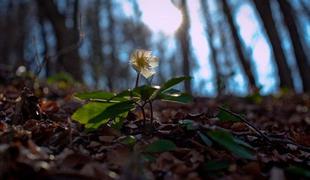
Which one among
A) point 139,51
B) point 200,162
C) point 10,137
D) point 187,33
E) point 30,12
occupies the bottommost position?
point 200,162

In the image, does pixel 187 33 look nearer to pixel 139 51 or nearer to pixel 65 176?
pixel 139 51

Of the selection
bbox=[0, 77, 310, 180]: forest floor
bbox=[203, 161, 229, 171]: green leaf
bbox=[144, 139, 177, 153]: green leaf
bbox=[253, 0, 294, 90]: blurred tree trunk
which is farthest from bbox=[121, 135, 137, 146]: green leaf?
bbox=[253, 0, 294, 90]: blurred tree trunk

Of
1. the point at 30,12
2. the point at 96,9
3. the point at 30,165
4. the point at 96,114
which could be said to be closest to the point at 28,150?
the point at 30,165

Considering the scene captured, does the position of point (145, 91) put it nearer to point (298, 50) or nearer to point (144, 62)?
point (144, 62)

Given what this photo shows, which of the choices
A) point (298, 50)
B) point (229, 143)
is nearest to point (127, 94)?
point (229, 143)

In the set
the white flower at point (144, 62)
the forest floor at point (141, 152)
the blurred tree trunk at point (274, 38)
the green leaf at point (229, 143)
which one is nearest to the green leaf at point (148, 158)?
the forest floor at point (141, 152)

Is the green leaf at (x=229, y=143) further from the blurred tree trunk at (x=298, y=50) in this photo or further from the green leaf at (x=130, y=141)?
the blurred tree trunk at (x=298, y=50)

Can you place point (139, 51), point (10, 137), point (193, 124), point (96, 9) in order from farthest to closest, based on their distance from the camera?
1. point (96, 9)
2. point (139, 51)
3. point (193, 124)
4. point (10, 137)

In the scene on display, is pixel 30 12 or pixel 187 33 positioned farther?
pixel 30 12
